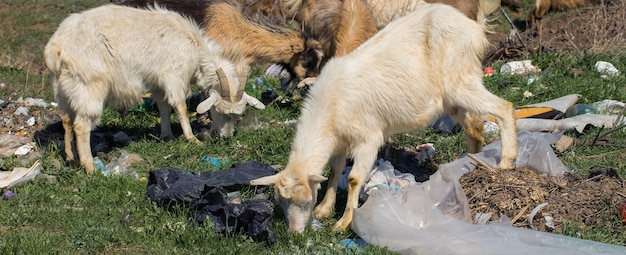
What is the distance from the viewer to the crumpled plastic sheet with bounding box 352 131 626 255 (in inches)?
A: 182

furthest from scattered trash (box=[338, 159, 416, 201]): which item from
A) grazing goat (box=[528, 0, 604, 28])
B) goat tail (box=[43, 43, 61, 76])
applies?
grazing goat (box=[528, 0, 604, 28])

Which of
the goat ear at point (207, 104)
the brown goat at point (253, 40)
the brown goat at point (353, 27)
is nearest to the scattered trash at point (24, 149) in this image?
the goat ear at point (207, 104)

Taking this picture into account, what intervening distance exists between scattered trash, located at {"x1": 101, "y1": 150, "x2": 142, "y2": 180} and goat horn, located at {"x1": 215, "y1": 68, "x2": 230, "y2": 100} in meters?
1.15

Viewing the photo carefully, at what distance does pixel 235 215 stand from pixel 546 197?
221 centimetres

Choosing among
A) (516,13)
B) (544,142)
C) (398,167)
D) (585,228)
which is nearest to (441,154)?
(398,167)

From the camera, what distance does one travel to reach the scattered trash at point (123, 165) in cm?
671

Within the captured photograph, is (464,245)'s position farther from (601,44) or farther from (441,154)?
(601,44)

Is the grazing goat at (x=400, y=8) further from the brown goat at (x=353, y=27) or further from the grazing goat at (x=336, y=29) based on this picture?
the brown goat at (x=353, y=27)

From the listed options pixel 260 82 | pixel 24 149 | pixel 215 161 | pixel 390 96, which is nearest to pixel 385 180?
pixel 390 96

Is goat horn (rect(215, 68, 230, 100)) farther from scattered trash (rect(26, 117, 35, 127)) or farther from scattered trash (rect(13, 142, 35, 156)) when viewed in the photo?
scattered trash (rect(26, 117, 35, 127))

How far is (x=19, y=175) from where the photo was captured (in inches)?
260

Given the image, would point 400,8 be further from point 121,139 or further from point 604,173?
point 604,173

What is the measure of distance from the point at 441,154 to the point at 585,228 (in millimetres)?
1944

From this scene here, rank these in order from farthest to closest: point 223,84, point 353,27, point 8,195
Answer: point 353,27, point 223,84, point 8,195
